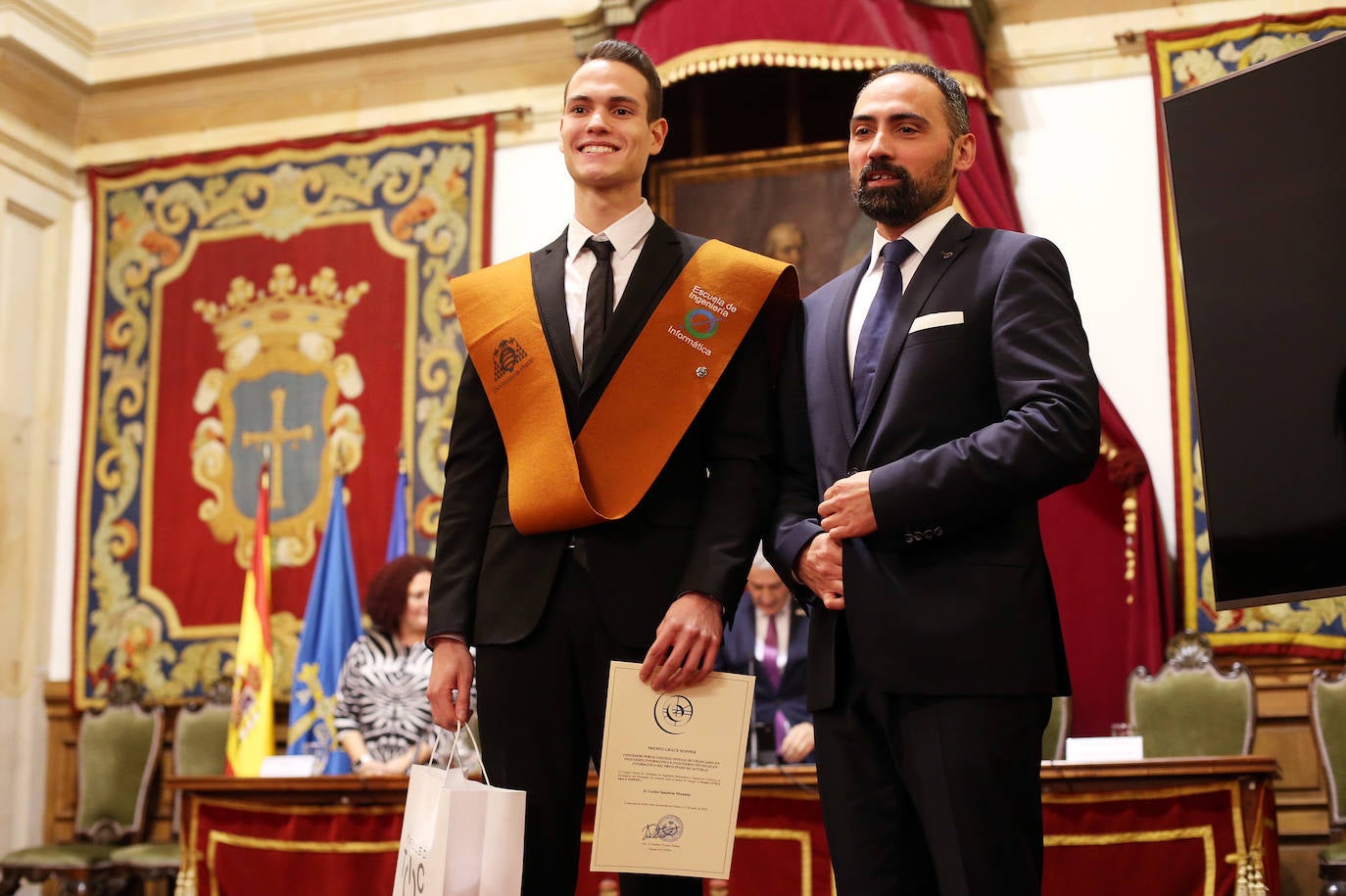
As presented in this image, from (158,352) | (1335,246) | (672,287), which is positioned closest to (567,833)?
→ (672,287)

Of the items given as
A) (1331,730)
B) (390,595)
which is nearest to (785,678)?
(390,595)

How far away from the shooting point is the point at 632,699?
194 cm

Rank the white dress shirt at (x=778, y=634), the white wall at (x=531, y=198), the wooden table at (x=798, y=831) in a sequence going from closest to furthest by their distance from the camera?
1. the wooden table at (x=798, y=831)
2. the white dress shirt at (x=778, y=634)
3. the white wall at (x=531, y=198)

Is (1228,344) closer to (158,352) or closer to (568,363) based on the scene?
(568,363)

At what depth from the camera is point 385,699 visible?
5004 mm

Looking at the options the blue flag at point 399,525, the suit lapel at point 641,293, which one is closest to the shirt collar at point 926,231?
the suit lapel at point 641,293

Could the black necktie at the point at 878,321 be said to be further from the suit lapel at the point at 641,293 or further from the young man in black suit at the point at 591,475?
the suit lapel at the point at 641,293

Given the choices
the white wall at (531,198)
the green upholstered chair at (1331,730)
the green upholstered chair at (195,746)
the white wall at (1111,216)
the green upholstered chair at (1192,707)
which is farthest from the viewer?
the white wall at (531,198)

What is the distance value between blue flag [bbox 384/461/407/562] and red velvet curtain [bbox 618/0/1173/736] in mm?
2086

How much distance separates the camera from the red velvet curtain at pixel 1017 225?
17.3 feet

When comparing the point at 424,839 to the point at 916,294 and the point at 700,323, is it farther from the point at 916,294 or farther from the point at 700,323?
the point at 916,294

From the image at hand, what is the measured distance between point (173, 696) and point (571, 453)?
16.4 ft

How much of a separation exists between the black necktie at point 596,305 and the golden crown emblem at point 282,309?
4.53m

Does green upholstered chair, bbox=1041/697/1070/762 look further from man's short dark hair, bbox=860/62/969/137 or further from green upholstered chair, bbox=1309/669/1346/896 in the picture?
man's short dark hair, bbox=860/62/969/137
